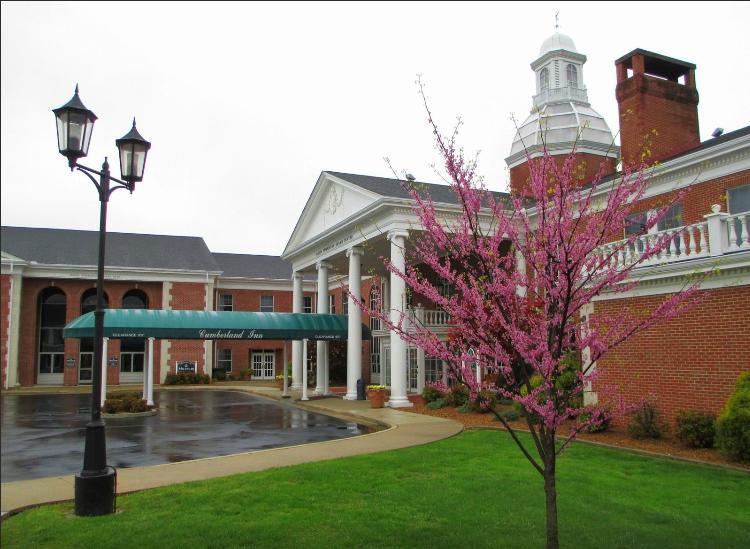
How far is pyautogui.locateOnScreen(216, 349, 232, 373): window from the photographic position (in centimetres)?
4575

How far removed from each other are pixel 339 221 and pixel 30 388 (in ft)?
76.0

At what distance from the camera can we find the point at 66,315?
40.3 metres

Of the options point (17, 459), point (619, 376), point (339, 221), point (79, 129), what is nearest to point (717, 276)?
point (619, 376)

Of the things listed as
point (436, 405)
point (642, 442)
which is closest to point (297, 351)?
point (436, 405)

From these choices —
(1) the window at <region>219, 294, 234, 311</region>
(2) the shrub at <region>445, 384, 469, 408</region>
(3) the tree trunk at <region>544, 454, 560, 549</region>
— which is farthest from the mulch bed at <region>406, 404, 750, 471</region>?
(1) the window at <region>219, 294, 234, 311</region>

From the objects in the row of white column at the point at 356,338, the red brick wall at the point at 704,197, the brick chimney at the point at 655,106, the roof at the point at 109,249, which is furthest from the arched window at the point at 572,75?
the roof at the point at 109,249

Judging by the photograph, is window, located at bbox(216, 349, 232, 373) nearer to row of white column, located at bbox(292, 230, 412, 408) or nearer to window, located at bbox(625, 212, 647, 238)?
row of white column, located at bbox(292, 230, 412, 408)

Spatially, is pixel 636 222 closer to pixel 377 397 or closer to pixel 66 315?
pixel 377 397

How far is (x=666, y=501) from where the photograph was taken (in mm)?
8500

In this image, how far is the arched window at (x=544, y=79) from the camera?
34094mm

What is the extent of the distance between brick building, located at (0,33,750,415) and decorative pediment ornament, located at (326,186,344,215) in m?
0.05

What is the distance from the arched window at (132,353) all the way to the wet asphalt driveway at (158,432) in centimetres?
1494

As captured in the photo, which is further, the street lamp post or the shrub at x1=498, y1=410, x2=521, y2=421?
the shrub at x1=498, y1=410, x2=521, y2=421

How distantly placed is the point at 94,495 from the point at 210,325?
18.7 metres
